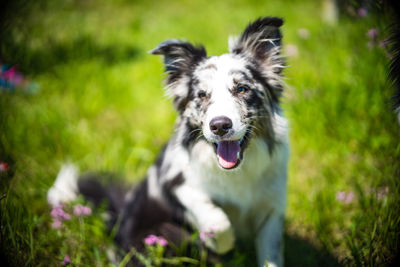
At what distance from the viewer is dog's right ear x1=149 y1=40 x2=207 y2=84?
2010 mm

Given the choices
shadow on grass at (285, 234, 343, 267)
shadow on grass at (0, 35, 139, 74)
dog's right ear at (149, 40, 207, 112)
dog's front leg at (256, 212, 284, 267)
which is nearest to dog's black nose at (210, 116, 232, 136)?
dog's right ear at (149, 40, 207, 112)

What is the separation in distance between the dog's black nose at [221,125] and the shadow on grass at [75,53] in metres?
3.17

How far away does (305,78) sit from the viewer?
3.71 meters

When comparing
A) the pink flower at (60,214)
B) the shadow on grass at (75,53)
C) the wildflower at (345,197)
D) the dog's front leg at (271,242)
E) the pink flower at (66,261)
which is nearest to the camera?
the pink flower at (66,261)

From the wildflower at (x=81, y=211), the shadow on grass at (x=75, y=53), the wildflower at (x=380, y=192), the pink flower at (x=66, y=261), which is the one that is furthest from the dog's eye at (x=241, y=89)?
the shadow on grass at (x=75, y=53)

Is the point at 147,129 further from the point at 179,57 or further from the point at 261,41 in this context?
the point at 261,41

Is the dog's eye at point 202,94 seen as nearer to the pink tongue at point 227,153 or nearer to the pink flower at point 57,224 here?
the pink tongue at point 227,153

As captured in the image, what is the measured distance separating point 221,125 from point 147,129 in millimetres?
2311

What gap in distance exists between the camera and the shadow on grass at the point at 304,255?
2.14 metres

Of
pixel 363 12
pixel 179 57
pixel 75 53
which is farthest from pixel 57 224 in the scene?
pixel 75 53

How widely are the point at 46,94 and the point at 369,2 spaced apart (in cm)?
409

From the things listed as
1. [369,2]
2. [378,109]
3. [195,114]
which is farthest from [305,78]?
[195,114]

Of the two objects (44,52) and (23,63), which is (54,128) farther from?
(44,52)

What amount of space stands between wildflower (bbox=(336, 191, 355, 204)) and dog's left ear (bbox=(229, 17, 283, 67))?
1.29 meters
